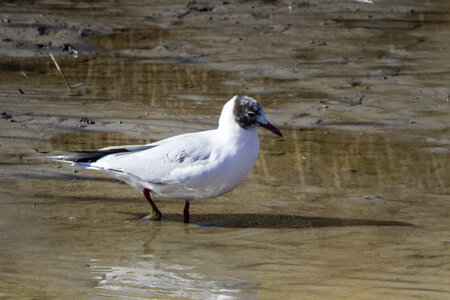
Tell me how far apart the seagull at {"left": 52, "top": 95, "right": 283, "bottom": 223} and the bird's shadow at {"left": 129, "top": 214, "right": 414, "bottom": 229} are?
18cm

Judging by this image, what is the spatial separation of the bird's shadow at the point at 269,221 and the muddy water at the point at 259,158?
20 millimetres

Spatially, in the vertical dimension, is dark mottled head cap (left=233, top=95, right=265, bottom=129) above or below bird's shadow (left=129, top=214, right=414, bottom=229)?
above

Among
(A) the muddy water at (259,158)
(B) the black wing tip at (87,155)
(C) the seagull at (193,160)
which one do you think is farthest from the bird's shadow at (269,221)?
(B) the black wing tip at (87,155)

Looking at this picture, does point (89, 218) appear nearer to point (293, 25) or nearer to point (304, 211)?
point (304, 211)

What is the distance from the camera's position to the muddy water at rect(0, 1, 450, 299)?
16.7 feet

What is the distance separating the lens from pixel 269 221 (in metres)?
6.23

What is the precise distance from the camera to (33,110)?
29.1ft

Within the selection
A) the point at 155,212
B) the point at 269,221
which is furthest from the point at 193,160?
the point at 269,221

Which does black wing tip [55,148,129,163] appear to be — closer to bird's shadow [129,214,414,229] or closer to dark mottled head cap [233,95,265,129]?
bird's shadow [129,214,414,229]

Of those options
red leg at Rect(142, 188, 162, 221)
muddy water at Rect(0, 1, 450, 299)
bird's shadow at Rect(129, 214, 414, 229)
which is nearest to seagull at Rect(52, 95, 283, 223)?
red leg at Rect(142, 188, 162, 221)

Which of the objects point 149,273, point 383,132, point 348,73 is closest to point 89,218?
point 149,273

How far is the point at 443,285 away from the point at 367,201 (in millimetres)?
1908

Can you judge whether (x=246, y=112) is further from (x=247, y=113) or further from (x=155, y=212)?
(x=155, y=212)

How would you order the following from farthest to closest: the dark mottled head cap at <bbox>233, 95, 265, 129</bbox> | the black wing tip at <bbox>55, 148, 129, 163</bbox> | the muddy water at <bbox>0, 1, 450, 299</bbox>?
the black wing tip at <bbox>55, 148, 129, 163</bbox> → the dark mottled head cap at <bbox>233, 95, 265, 129</bbox> → the muddy water at <bbox>0, 1, 450, 299</bbox>
